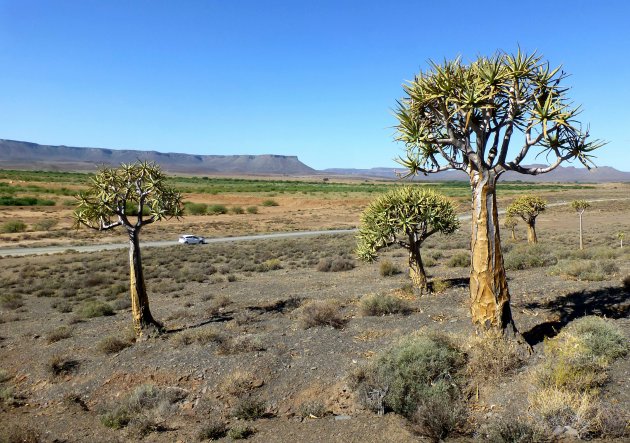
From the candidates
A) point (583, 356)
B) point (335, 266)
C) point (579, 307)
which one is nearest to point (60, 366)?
point (583, 356)

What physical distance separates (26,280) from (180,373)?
1993 centimetres

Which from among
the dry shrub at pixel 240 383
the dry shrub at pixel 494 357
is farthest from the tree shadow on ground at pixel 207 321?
the dry shrub at pixel 494 357

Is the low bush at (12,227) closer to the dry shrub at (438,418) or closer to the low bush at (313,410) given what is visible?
the low bush at (313,410)

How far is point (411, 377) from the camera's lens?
27.2 feet

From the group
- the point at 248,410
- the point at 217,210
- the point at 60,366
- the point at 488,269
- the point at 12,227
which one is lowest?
the point at 60,366

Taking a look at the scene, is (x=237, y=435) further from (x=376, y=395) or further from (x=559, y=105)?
(x=559, y=105)

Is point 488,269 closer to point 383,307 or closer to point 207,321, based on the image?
point 383,307

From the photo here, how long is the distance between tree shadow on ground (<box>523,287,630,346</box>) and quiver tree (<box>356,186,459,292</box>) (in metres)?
4.25

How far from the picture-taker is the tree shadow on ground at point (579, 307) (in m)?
10.2

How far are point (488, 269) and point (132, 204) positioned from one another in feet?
33.6

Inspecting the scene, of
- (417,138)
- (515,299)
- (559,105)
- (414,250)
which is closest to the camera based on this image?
Result: (559,105)

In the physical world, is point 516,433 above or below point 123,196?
below

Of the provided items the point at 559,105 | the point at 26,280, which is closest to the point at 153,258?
the point at 26,280

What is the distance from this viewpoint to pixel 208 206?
82.1 meters
